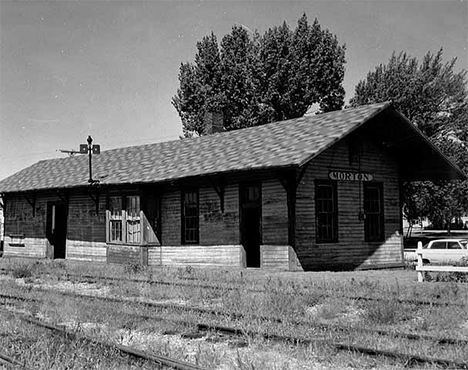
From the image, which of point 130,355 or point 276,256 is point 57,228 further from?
point 130,355

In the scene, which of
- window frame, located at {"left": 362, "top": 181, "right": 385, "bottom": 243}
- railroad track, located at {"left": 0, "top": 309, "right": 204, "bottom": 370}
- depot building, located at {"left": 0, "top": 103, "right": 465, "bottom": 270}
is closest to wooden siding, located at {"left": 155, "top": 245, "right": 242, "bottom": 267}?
depot building, located at {"left": 0, "top": 103, "right": 465, "bottom": 270}

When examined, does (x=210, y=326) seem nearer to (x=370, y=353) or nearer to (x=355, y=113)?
(x=370, y=353)

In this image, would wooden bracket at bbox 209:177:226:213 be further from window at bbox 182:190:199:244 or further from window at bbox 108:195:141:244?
window at bbox 108:195:141:244

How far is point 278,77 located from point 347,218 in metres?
22.0

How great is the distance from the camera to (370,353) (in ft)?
20.0

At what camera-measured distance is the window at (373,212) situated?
1878 cm

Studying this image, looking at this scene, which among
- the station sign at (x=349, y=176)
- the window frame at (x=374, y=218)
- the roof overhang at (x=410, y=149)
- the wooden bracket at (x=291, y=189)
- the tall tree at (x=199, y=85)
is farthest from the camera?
the tall tree at (x=199, y=85)

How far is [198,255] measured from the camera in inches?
738

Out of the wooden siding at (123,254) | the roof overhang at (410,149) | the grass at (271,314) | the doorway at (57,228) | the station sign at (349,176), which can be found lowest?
the grass at (271,314)

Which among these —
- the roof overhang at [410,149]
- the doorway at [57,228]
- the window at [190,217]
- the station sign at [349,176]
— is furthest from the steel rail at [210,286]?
the doorway at [57,228]

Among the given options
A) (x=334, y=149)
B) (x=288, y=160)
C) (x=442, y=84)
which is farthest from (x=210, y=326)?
(x=442, y=84)

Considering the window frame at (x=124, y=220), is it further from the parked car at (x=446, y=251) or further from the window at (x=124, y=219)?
the parked car at (x=446, y=251)

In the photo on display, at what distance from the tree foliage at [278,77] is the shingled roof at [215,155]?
13.7 meters

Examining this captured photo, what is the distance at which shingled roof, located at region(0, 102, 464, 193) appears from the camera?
16266mm
